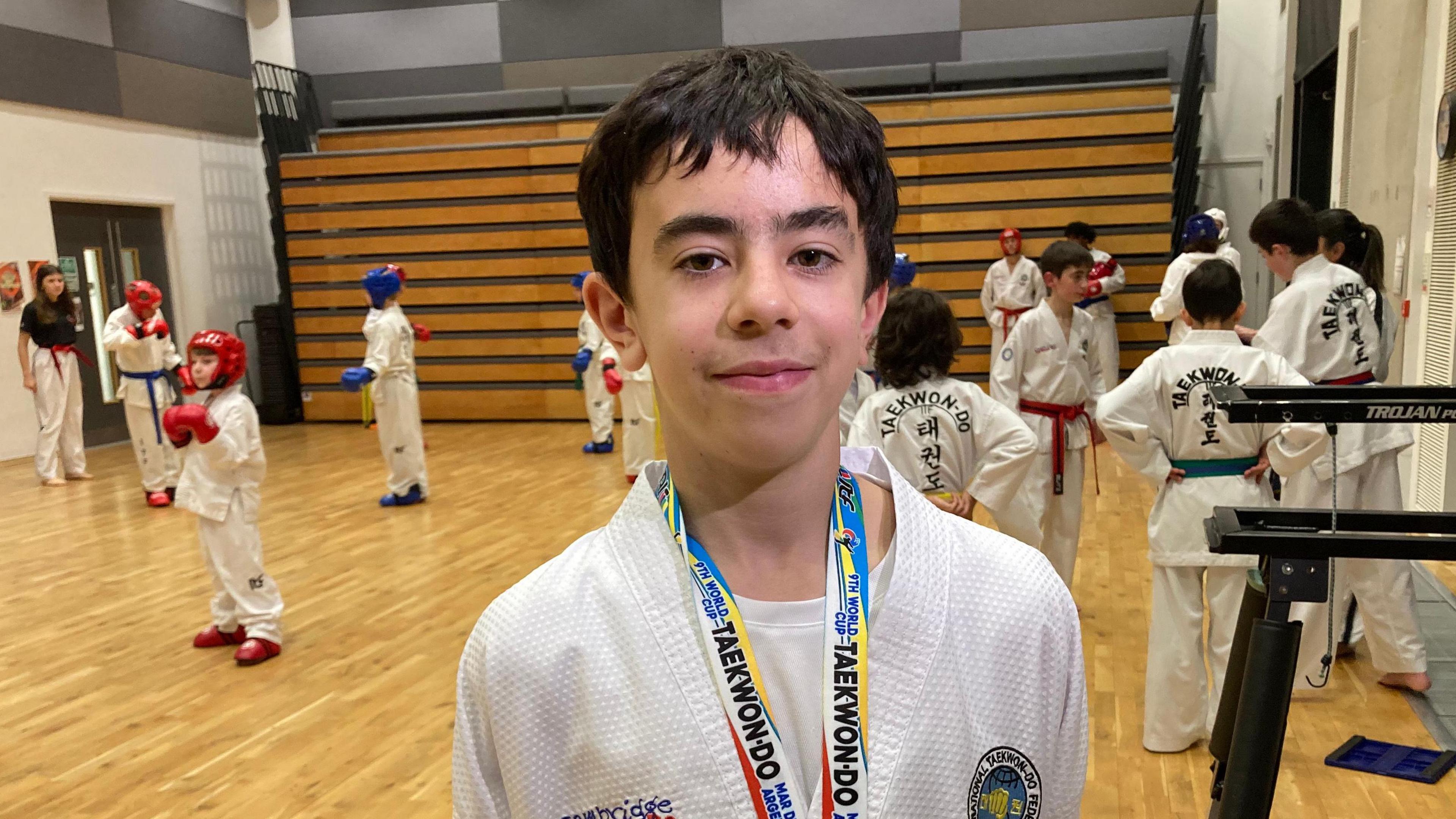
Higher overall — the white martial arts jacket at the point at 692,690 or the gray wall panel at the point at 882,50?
the gray wall panel at the point at 882,50

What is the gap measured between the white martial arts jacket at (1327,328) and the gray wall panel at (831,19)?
8.53 meters

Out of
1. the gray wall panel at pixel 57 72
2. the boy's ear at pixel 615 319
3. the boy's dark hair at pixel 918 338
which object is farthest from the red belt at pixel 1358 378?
the gray wall panel at pixel 57 72

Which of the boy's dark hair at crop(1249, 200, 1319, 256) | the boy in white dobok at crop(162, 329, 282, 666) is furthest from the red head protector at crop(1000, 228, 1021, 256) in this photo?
the boy in white dobok at crop(162, 329, 282, 666)

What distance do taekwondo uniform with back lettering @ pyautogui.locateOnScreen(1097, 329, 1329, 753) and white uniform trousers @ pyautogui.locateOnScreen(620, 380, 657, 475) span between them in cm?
474

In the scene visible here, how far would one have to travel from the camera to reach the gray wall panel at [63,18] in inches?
386

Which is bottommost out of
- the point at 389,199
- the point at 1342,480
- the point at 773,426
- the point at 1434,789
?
the point at 1434,789

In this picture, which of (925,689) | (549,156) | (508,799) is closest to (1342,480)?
(925,689)

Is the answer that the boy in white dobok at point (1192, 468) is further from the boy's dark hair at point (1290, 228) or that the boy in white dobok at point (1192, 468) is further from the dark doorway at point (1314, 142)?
the dark doorway at point (1314, 142)

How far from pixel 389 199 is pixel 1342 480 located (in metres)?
10.5

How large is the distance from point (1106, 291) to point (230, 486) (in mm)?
7702

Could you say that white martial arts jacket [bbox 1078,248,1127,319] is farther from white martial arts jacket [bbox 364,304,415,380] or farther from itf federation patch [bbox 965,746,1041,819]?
itf federation patch [bbox 965,746,1041,819]

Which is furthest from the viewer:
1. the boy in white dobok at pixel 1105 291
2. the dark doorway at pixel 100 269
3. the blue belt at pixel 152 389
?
the dark doorway at pixel 100 269

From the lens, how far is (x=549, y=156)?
37.6 feet

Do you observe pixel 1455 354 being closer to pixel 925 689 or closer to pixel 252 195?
pixel 925 689
